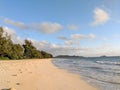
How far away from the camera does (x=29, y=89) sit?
8633 mm

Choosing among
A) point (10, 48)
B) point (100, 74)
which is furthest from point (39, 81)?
point (10, 48)

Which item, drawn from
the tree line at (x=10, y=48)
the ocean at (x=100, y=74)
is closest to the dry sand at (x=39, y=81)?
the ocean at (x=100, y=74)

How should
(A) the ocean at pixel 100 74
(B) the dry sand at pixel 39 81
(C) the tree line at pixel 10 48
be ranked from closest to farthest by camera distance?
(B) the dry sand at pixel 39 81 → (A) the ocean at pixel 100 74 → (C) the tree line at pixel 10 48

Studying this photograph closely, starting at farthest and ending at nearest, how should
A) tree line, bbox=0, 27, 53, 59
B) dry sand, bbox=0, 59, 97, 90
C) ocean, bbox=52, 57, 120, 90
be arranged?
tree line, bbox=0, 27, 53, 59 < ocean, bbox=52, 57, 120, 90 < dry sand, bbox=0, 59, 97, 90

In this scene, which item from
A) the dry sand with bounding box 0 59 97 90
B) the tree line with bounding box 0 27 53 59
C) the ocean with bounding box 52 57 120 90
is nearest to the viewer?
the dry sand with bounding box 0 59 97 90

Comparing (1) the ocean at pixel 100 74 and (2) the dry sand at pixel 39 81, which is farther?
(1) the ocean at pixel 100 74

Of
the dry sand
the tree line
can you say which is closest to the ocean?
the dry sand

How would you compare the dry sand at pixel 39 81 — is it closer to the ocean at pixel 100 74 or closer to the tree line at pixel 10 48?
the ocean at pixel 100 74

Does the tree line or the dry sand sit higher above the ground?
the tree line

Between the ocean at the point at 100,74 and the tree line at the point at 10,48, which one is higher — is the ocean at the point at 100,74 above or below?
below

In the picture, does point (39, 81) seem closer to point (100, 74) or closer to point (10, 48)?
point (100, 74)

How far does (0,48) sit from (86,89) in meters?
56.8

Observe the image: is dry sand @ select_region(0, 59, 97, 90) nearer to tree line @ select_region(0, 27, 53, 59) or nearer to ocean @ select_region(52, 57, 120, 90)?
ocean @ select_region(52, 57, 120, 90)

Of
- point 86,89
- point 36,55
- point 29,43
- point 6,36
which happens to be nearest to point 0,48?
point 6,36
